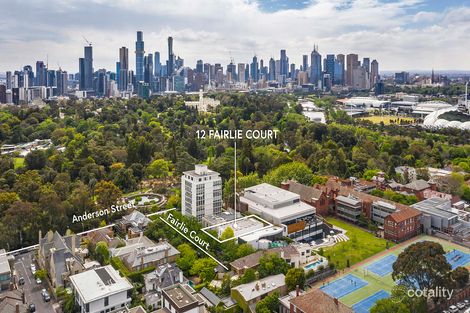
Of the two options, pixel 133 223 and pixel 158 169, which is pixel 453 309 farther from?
pixel 158 169

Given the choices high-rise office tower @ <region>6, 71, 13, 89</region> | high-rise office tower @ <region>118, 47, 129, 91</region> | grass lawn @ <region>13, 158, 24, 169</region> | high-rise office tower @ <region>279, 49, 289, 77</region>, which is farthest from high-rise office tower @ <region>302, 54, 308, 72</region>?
grass lawn @ <region>13, 158, 24, 169</region>

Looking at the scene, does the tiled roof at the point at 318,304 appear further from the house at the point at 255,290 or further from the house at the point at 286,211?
the house at the point at 286,211

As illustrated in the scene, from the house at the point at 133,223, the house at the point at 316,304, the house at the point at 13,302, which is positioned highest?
the house at the point at 133,223

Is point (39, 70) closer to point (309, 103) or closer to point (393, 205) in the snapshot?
point (309, 103)

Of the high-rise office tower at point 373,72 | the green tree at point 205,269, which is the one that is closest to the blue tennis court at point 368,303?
the green tree at point 205,269

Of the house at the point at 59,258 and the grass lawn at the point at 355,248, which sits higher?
the house at the point at 59,258

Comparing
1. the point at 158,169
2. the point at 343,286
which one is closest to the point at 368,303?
the point at 343,286

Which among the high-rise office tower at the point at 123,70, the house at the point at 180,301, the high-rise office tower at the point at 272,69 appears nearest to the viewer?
the house at the point at 180,301
